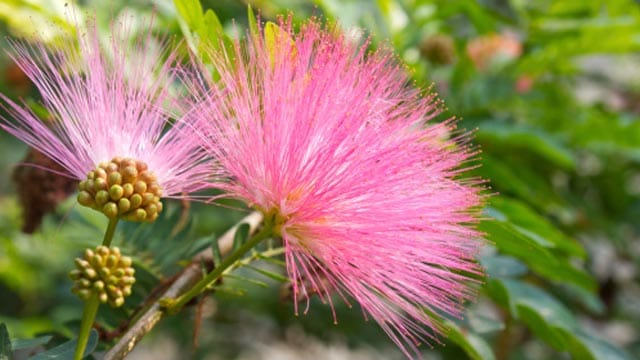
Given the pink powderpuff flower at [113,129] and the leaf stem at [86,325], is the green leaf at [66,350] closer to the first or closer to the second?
the leaf stem at [86,325]

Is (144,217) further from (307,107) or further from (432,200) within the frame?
(432,200)

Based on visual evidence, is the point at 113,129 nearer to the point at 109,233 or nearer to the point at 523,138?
the point at 109,233

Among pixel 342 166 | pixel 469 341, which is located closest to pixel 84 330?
pixel 342 166

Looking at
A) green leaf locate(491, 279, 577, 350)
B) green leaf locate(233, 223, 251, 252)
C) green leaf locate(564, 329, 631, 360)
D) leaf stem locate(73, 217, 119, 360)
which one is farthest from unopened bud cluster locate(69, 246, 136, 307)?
green leaf locate(564, 329, 631, 360)

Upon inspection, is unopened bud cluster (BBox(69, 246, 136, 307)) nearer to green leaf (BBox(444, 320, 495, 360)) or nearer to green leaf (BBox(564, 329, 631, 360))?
green leaf (BBox(444, 320, 495, 360))

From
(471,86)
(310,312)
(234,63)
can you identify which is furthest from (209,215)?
(234,63)

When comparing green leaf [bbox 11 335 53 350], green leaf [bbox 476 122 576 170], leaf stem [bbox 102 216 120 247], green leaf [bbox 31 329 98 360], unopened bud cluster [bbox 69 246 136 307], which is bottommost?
green leaf [bbox 11 335 53 350]
